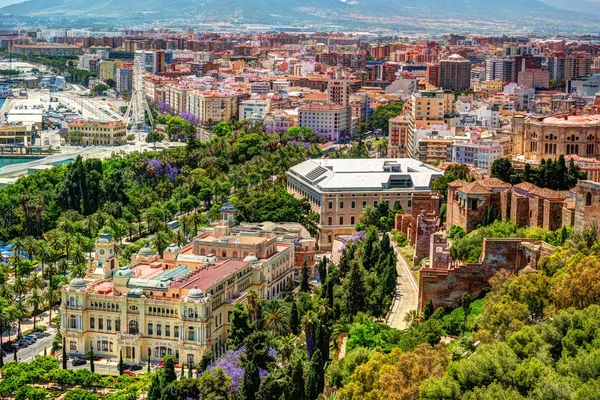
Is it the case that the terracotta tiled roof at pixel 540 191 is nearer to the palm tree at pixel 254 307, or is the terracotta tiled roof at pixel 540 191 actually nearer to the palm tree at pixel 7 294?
the palm tree at pixel 254 307

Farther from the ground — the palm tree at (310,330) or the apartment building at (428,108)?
the apartment building at (428,108)

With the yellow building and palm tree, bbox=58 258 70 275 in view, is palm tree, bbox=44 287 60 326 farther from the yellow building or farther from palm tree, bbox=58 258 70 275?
the yellow building

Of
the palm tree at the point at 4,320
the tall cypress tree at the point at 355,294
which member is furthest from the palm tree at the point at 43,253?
the tall cypress tree at the point at 355,294

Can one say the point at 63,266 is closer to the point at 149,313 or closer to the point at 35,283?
the point at 35,283

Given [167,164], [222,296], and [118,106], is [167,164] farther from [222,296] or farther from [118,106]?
[118,106]

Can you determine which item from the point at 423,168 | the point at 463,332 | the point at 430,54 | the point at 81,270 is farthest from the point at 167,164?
the point at 430,54

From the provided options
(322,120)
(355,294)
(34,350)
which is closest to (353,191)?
(355,294)
